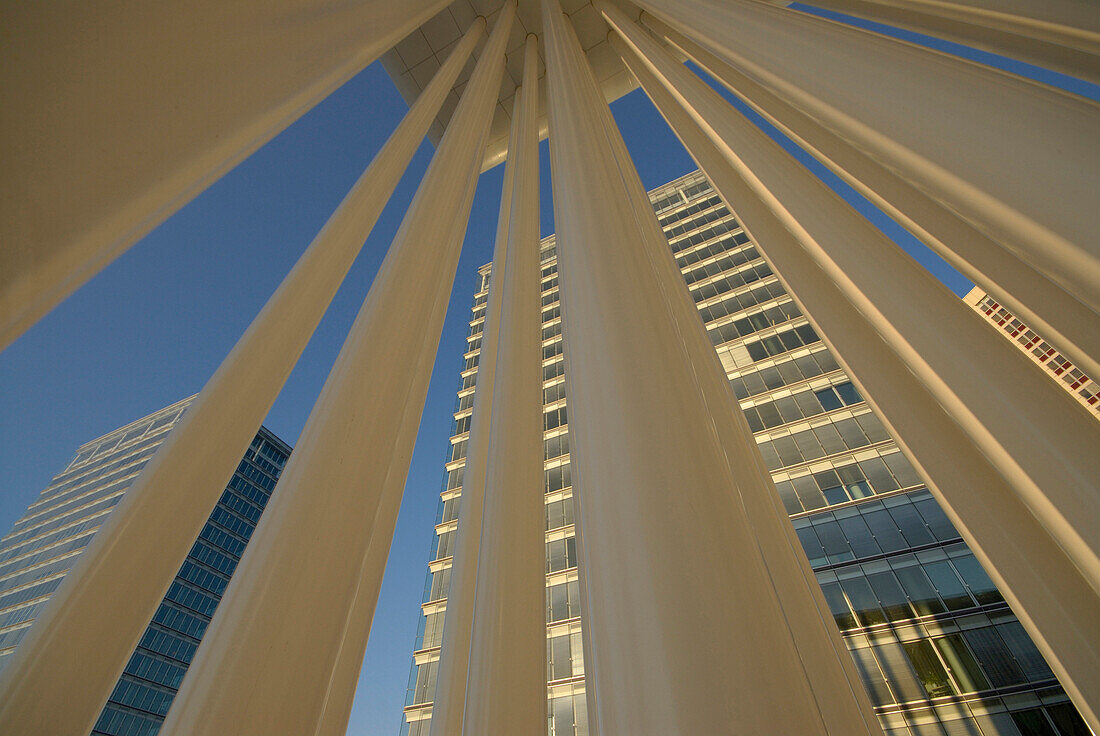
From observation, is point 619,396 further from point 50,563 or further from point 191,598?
point 50,563

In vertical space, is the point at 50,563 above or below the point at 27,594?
above

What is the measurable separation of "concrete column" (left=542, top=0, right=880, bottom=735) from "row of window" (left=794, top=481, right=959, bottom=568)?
2558 centimetres

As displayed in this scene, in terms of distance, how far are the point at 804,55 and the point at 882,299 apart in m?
1.50

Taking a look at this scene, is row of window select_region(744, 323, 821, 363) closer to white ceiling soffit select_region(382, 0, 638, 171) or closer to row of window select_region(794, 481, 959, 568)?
row of window select_region(794, 481, 959, 568)

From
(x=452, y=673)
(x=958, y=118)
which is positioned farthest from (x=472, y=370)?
(x=958, y=118)

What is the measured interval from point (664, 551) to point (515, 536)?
2.41 m

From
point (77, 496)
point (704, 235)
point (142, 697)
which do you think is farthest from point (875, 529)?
point (77, 496)

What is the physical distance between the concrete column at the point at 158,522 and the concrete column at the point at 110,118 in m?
2.13

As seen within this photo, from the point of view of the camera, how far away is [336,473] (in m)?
3.12

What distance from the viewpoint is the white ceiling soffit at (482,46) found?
339 inches

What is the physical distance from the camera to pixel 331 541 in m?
2.87

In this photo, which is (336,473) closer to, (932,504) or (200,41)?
(200,41)

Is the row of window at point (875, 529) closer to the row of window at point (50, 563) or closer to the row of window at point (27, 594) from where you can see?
the row of window at point (50, 563)

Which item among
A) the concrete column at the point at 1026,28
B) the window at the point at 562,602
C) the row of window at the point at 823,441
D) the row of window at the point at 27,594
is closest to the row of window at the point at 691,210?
the row of window at the point at 823,441
